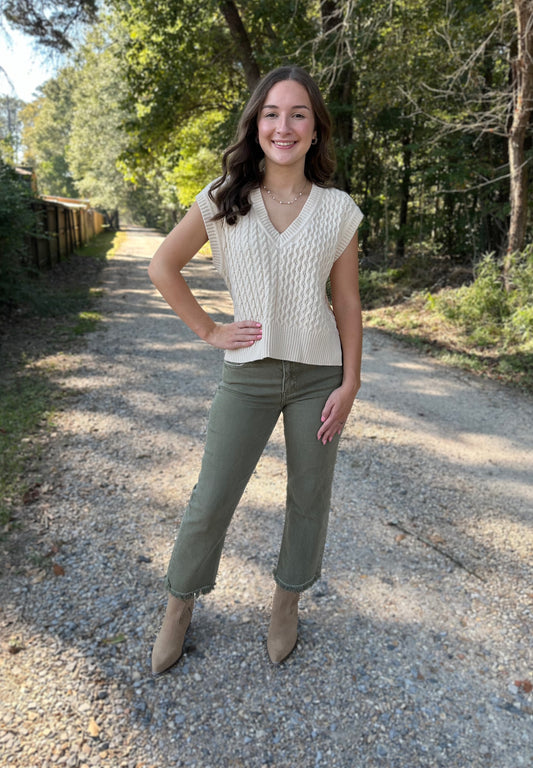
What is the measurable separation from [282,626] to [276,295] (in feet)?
4.33

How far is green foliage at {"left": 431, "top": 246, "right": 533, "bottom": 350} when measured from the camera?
6.85 metres

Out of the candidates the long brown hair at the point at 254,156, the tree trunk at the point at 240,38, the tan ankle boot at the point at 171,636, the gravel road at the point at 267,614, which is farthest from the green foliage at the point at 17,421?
the tree trunk at the point at 240,38

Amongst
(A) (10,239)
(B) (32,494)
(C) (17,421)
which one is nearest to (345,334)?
(B) (32,494)

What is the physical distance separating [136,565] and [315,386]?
4.82ft

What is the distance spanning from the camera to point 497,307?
7.49m

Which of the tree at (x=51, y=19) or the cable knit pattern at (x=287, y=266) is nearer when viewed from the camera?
the cable knit pattern at (x=287, y=266)

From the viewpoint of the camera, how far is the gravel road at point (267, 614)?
6.20 feet

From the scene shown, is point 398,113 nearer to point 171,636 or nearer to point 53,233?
point 53,233

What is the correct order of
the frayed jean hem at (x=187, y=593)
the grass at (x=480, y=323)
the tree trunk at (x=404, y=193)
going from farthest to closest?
the tree trunk at (x=404, y=193)
the grass at (x=480, y=323)
the frayed jean hem at (x=187, y=593)

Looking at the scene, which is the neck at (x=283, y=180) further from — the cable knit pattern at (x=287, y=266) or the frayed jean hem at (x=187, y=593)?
the frayed jean hem at (x=187, y=593)

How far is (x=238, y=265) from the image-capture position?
5.82ft

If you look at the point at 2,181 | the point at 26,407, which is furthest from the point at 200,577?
the point at 2,181

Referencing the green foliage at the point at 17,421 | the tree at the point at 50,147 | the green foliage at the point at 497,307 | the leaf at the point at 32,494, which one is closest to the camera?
the leaf at the point at 32,494

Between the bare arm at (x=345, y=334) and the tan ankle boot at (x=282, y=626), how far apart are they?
0.74 m
